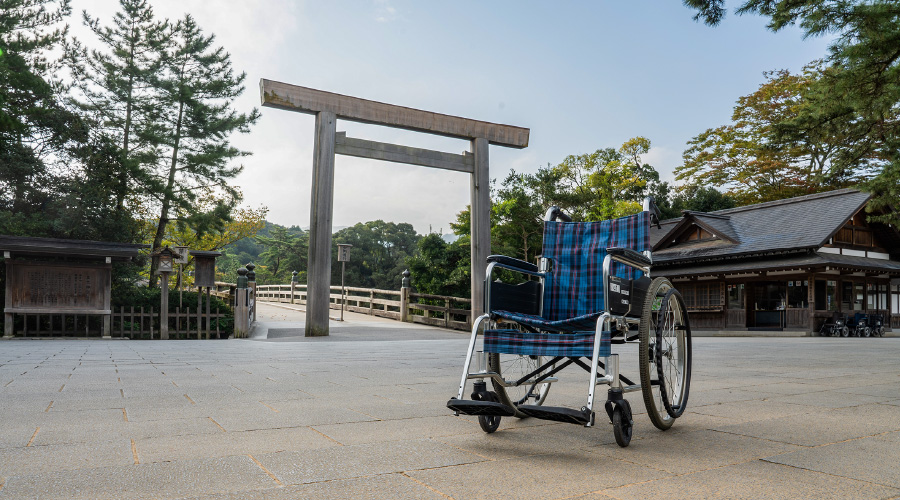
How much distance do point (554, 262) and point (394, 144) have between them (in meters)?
8.16

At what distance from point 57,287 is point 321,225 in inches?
213

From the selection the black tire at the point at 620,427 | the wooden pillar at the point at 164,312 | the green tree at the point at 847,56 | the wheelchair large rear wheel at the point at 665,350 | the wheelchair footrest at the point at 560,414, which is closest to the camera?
the wheelchair footrest at the point at 560,414

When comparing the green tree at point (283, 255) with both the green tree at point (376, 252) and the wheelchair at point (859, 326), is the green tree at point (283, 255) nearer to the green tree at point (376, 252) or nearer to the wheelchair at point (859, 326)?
the green tree at point (376, 252)

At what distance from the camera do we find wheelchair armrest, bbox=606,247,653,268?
7.47ft

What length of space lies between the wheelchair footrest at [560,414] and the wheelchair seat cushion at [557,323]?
1.50 feet

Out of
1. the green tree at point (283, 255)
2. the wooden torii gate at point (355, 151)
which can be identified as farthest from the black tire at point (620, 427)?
the green tree at point (283, 255)

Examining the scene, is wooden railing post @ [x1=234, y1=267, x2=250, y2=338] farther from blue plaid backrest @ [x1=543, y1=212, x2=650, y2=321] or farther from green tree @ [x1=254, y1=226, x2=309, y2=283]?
green tree @ [x1=254, y1=226, x2=309, y2=283]

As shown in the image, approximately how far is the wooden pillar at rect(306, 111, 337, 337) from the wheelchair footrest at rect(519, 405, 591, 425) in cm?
794

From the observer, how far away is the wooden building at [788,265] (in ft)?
56.1

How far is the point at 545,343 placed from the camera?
218 centimetres

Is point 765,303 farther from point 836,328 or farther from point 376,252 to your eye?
point 376,252

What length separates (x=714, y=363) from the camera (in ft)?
18.4

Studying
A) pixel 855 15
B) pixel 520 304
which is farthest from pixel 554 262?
pixel 855 15

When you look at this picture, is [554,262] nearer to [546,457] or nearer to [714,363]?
[546,457]
